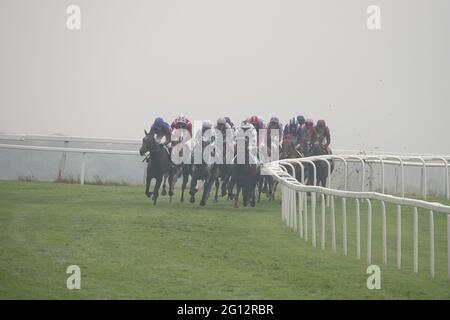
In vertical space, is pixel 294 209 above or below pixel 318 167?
below

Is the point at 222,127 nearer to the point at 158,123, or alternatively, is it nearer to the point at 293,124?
the point at 158,123

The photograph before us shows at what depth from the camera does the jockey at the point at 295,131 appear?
26.9m

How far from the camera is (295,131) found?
2714cm

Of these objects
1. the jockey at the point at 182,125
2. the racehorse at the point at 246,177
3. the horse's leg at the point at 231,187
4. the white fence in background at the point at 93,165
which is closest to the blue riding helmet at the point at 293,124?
the white fence in background at the point at 93,165

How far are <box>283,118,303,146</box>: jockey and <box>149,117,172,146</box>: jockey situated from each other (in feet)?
11.9

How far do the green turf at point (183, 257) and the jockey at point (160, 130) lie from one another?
9.17 ft

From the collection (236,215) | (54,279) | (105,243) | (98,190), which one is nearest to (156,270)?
(54,279)

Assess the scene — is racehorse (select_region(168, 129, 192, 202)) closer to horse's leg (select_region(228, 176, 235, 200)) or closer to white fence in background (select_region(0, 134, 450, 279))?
horse's leg (select_region(228, 176, 235, 200))

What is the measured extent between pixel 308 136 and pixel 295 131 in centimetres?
63

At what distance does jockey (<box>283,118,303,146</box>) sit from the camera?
88.1 ft

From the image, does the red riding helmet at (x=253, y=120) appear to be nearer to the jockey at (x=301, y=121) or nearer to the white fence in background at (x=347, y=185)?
the jockey at (x=301, y=121)

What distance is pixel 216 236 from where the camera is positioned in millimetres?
16469

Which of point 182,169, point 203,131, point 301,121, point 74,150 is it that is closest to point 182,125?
point 182,169

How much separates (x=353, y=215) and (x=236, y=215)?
198 cm
